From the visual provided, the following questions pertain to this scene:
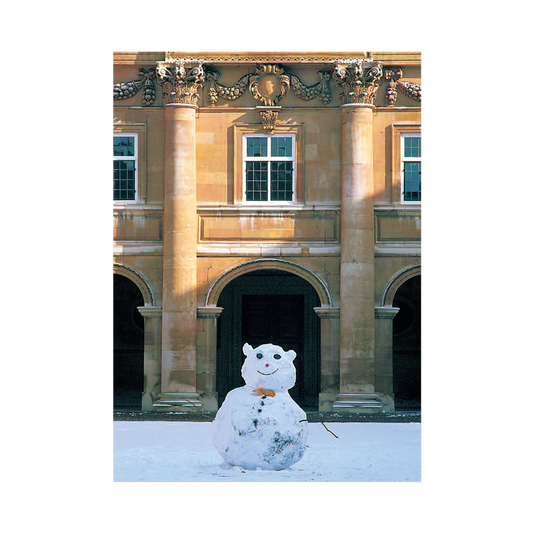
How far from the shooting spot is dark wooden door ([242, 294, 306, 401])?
1858cm

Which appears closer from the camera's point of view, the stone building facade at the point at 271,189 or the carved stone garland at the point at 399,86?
the stone building facade at the point at 271,189

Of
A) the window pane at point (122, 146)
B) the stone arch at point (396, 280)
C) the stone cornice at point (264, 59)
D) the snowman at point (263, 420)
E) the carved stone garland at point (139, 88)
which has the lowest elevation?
the snowman at point (263, 420)

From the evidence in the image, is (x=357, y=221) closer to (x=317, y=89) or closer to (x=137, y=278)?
(x=317, y=89)

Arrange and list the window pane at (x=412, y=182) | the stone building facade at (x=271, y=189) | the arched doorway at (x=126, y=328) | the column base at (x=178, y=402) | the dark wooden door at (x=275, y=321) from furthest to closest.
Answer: the arched doorway at (x=126, y=328)
the dark wooden door at (x=275, y=321)
the window pane at (x=412, y=182)
the stone building facade at (x=271, y=189)
the column base at (x=178, y=402)

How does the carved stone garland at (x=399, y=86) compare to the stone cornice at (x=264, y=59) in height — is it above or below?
below

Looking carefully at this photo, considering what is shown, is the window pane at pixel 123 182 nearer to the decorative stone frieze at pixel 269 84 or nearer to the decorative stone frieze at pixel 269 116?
the decorative stone frieze at pixel 269 116

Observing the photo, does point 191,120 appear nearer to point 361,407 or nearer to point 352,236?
point 352,236

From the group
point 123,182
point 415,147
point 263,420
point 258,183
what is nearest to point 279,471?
point 263,420

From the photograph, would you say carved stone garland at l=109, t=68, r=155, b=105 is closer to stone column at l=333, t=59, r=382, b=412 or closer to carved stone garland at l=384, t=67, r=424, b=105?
stone column at l=333, t=59, r=382, b=412

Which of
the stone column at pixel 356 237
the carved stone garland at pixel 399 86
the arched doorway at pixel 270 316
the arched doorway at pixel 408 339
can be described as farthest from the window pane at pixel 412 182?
the arched doorway at pixel 270 316

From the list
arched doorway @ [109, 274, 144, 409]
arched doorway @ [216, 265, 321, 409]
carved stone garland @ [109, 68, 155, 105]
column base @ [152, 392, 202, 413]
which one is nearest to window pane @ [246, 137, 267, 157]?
carved stone garland @ [109, 68, 155, 105]

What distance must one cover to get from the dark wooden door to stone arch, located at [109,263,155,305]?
2184 mm

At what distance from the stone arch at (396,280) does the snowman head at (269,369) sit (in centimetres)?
540

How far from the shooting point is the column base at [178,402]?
15997 mm
